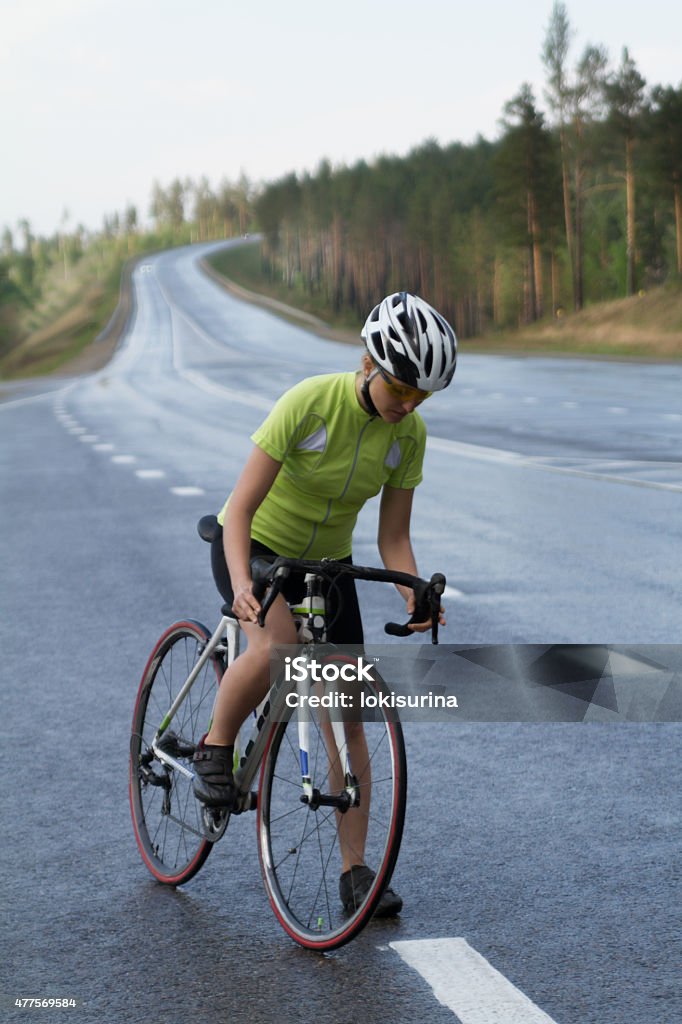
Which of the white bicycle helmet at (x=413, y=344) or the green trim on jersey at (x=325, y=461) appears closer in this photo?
the white bicycle helmet at (x=413, y=344)

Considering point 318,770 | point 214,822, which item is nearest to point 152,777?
point 214,822

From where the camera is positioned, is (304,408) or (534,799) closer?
(304,408)

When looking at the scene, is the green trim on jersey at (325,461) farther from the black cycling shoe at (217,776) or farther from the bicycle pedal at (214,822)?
the bicycle pedal at (214,822)

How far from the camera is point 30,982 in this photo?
162 inches

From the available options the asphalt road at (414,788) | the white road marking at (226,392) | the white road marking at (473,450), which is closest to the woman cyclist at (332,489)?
the asphalt road at (414,788)

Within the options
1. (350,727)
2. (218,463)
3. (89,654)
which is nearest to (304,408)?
(350,727)

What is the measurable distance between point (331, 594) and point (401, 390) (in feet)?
1.92

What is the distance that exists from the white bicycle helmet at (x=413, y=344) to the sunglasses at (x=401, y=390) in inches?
1.5

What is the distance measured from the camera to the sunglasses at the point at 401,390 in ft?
13.6

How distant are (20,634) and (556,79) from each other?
82.5m

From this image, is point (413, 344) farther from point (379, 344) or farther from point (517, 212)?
point (517, 212)

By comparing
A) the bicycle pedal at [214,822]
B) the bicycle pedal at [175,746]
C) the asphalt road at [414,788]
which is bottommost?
the asphalt road at [414,788]

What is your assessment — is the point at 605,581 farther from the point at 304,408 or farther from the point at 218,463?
the point at 218,463

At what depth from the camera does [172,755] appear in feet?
16.7
